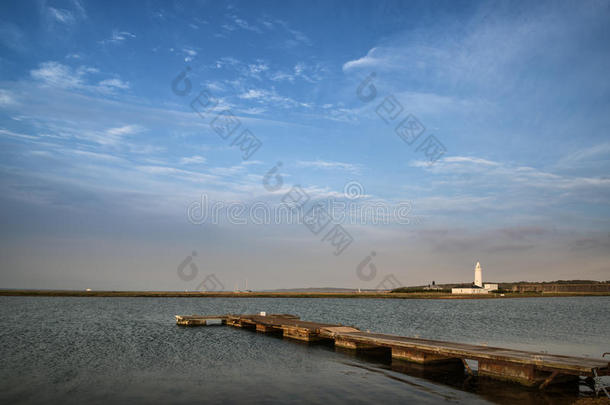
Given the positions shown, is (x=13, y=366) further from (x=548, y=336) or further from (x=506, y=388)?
(x=548, y=336)

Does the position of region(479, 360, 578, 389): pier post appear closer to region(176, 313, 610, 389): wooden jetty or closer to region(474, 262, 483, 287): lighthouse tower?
region(176, 313, 610, 389): wooden jetty

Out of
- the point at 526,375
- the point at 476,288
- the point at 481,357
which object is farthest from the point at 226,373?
the point at 476,288

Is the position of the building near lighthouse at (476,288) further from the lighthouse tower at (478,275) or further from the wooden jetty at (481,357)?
the wooden jetty at (481,357)

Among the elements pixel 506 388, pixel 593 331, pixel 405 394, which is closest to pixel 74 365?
pixel 405 394

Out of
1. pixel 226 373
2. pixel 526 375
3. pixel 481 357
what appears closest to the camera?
pixel 526 375

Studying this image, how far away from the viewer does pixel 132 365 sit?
24.2 metres

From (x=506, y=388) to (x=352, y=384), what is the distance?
21.9 ft

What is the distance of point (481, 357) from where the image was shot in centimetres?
2031

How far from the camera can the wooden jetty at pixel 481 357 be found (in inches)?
691

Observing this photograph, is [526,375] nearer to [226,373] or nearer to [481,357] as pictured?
[481,357]

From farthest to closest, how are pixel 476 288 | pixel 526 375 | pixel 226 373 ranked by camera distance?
pixel 476 288, pixel 226 373, pixel 526 375

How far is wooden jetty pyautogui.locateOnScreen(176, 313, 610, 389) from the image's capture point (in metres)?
17.5

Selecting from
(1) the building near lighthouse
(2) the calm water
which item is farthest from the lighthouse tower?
(2) the calm water

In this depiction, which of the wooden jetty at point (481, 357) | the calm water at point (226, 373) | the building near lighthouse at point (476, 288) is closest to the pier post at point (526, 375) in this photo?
the wooden jetty at point (481, 357)
